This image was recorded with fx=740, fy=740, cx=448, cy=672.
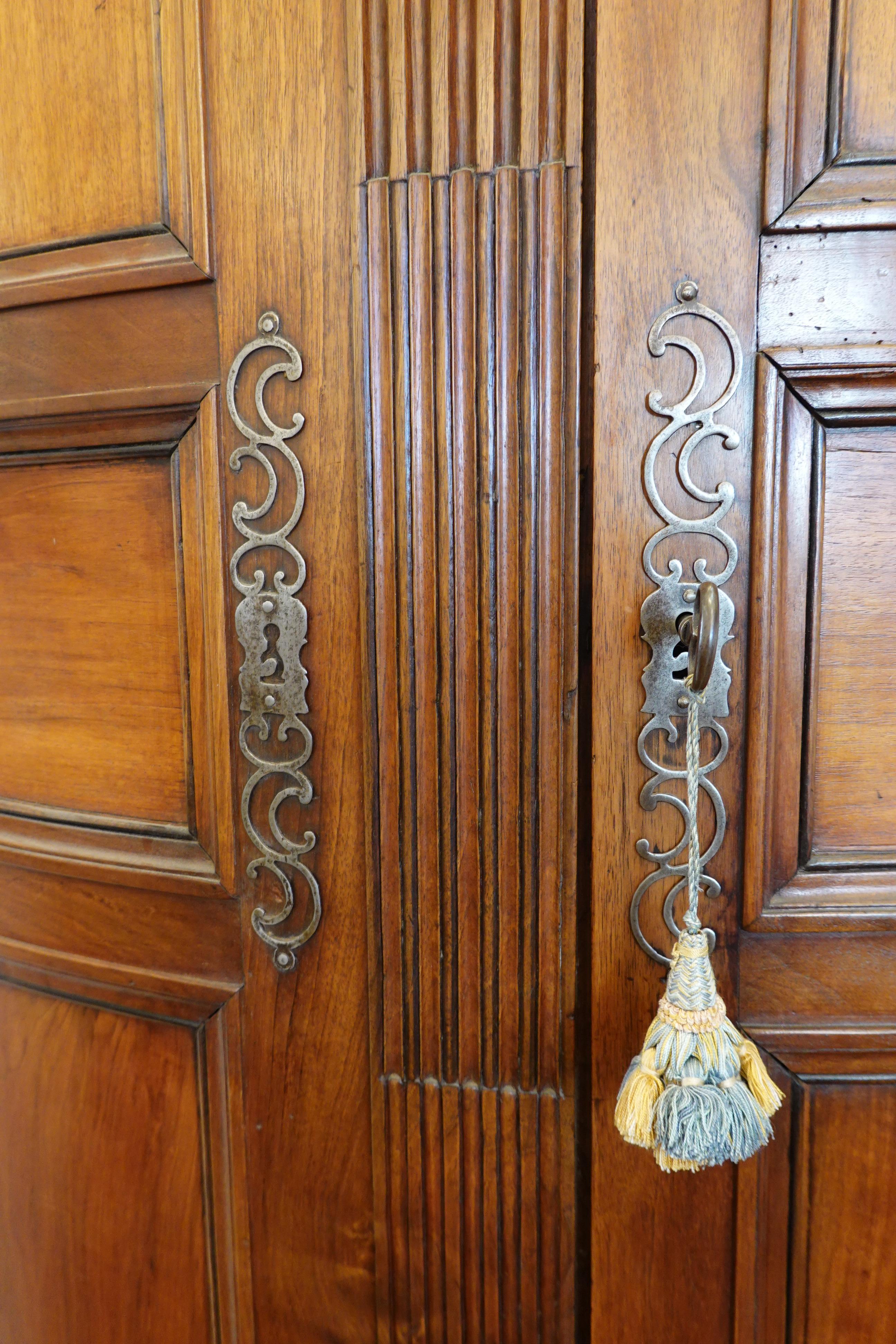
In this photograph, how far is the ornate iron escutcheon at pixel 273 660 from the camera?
43 cm

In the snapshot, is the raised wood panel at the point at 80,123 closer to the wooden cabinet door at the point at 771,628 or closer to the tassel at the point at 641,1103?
the wooden cabinet door at the point at 771,628

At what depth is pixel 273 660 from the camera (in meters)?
0.44

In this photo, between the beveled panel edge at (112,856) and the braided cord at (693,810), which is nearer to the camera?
the braided cord at (693,810)

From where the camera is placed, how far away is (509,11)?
1.23ft

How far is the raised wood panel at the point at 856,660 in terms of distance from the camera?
15.6 inches

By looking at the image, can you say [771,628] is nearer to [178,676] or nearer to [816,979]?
[816,979]

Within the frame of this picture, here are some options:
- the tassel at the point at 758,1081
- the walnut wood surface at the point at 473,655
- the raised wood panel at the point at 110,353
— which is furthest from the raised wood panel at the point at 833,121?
the tassel at the point at 758,1081

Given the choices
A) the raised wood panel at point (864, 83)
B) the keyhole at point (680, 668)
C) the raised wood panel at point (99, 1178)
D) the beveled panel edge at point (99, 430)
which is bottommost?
the raised wood panel at point (99, 1178)

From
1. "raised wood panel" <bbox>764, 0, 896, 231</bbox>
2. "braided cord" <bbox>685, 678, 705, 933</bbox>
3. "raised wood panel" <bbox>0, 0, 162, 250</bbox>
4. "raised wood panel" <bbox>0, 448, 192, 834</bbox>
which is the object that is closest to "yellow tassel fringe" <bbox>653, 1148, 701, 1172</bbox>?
"braided cord" <bbox>685, 678, 705, 933</bbox>

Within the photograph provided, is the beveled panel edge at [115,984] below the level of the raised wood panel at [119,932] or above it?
below

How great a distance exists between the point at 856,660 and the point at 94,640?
47 cm

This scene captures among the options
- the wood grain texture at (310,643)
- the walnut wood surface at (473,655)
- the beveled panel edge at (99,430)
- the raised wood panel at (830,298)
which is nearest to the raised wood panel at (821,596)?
the raised wood panel at (830,298)

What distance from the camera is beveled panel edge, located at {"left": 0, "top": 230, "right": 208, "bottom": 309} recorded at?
436 mm

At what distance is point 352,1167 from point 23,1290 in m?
0.31
